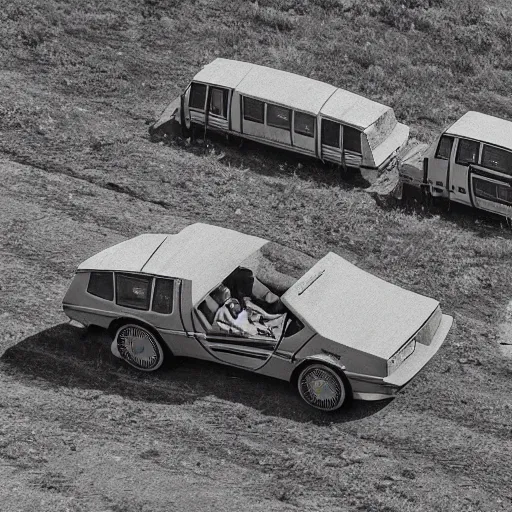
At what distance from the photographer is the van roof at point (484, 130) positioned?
17.1m

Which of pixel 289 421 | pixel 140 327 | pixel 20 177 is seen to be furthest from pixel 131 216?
pixel 289 421

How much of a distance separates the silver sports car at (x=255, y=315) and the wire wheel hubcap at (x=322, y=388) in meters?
0.01

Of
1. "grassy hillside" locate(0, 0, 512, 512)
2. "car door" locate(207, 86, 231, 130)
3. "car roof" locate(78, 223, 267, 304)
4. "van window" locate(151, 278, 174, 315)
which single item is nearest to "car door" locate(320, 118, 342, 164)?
"grassy hillside" locate(0, 0, 512, 512)

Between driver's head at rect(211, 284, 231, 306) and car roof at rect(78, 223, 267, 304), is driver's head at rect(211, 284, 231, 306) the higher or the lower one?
the lower one

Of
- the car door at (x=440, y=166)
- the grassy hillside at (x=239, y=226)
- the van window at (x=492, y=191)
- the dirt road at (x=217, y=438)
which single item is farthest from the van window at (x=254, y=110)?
the dirt road at (x=217, y=438)

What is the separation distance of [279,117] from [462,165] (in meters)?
3.75

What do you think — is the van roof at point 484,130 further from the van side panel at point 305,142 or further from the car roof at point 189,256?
the car roof at point 189,256

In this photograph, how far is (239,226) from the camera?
54.3 ft

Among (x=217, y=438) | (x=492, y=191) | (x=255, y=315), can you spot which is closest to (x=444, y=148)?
(x=492, y=191)

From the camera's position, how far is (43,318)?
14094 mm

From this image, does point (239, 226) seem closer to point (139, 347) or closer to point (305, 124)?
point (305, 124)

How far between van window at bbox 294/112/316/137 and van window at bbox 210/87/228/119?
1.57 m

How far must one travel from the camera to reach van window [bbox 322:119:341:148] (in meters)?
18.5

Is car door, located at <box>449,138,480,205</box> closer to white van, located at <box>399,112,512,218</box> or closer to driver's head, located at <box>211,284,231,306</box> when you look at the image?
white van, located at <box>399,112,512,218</box>
